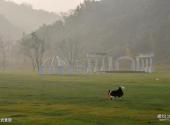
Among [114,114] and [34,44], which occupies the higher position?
[34,44]

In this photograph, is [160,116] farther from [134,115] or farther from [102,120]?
[102,120]

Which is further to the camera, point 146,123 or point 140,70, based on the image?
point 140,70

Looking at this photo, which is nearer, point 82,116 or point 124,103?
point 82,116

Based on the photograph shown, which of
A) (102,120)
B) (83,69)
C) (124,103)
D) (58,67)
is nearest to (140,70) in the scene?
(83,69)

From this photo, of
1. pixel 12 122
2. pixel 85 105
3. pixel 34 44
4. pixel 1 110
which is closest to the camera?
pixel 12 122

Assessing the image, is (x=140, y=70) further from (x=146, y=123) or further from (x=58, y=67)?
(x=146, y=123)

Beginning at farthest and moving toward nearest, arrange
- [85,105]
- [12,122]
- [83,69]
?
[83,69] < [85,105] < [12,122]

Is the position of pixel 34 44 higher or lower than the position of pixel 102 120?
higher

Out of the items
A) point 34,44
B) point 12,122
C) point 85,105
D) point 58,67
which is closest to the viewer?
point 12,122

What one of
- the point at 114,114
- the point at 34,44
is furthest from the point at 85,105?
the point at 34,44

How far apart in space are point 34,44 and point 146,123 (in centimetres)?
11197

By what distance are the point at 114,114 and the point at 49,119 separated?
4119 millimetres

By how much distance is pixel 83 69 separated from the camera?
4744 inches

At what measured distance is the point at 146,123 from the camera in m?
21.7
